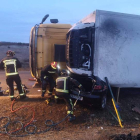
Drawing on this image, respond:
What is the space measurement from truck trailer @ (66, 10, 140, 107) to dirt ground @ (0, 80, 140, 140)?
72 cm

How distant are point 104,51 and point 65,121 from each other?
2.20 m

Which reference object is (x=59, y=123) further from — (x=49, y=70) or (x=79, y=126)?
(x=49, y=70)

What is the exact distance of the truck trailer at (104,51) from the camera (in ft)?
15.4

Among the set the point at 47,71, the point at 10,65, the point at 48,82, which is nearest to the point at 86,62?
the point at 47,71

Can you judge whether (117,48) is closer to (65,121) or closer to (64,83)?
(64,83)

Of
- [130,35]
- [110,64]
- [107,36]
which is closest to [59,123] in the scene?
[110,64]

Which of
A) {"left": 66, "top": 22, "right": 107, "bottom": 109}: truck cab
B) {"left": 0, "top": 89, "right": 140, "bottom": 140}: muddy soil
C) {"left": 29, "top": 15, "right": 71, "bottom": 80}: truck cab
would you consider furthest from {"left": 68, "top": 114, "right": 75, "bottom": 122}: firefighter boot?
{"left": 29, "top": 15, "right": 71, "bottom": 80}: truck cab

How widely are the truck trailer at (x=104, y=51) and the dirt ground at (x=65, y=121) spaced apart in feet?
2.37

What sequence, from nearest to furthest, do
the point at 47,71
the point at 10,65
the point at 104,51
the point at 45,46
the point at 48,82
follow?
the point at 104,51
the point at 10,65
the point at 47,71
the point at 48,82
the point at 45,46

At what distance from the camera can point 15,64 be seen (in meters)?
5.98

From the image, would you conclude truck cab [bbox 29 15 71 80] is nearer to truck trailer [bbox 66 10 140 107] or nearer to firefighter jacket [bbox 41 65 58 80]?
firefighter jacket [bbox 41 65 58 80]

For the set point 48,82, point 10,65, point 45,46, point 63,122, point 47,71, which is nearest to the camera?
point 63,122

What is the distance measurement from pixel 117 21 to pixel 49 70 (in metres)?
2.80

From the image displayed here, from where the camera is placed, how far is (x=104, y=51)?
4.74 metres
